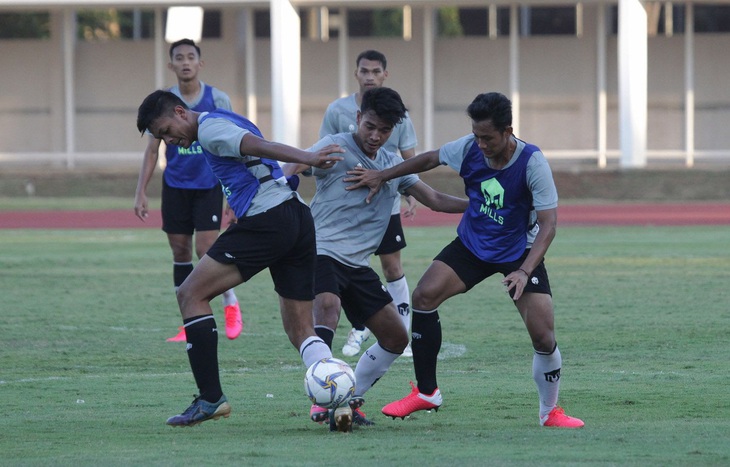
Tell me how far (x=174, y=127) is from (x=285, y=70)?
77.6ft

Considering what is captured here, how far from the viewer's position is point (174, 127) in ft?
22.0

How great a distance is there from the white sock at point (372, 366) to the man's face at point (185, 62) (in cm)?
389

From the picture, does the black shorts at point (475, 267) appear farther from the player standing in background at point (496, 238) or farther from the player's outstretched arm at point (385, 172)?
the player's outstretched arm at point (385, 172)

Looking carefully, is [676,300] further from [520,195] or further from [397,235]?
[520,195]

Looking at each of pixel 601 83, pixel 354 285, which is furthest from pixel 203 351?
pixel 601 83

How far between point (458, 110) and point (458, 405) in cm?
2648

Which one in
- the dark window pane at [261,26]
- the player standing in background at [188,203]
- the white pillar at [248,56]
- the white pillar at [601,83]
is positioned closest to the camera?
the player standing in background at [188,203]

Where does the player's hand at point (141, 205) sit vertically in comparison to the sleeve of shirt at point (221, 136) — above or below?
below

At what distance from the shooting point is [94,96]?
33844 mm

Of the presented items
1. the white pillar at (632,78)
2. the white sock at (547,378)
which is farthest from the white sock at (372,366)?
the white pillar at (632,78)

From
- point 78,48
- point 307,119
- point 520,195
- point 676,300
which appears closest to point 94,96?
point 78,48

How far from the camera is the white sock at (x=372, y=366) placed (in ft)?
23.6

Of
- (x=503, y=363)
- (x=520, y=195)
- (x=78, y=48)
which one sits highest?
(x=78, y=48)

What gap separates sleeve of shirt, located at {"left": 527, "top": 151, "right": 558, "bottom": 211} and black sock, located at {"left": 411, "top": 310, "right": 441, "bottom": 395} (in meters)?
0.89
